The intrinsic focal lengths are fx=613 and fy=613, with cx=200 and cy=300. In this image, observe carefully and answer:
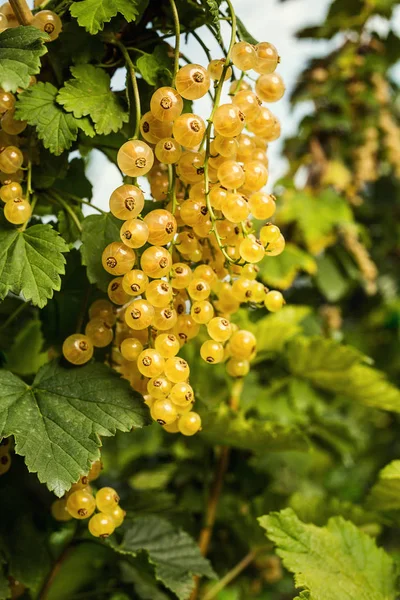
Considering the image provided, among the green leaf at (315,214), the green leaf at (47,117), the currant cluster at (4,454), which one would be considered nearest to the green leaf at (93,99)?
the green leaf at (47,117)

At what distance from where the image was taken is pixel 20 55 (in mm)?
431

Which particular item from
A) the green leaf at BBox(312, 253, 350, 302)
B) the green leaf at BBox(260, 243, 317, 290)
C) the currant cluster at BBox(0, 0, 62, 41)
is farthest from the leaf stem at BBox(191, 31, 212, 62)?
the green leaf at BBox(312, 253, 350, 302)

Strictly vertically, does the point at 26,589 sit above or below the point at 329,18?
below

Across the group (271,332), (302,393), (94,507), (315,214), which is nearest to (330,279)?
(315,214)

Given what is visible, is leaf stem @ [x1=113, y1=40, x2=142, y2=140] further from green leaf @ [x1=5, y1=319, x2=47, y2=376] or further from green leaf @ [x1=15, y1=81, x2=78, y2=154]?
green leaf @ [x1=5, y1=319, x2=47, y2=376]

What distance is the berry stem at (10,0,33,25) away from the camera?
469mm

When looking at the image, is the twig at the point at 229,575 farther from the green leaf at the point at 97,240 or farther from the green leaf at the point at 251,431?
the green leaf at the point at 97,240

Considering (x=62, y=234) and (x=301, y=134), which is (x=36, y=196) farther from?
(x=301, y=134)

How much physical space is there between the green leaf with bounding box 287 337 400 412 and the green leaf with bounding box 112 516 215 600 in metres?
0.31

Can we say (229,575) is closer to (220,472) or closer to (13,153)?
(220,472)

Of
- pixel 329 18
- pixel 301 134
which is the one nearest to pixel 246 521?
pixel 301 134

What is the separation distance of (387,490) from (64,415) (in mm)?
340

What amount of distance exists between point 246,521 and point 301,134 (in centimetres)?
80

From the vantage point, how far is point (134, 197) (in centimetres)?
45
